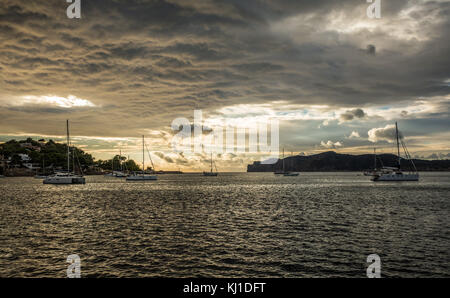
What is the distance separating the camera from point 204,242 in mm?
29047

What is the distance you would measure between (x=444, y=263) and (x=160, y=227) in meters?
27.6

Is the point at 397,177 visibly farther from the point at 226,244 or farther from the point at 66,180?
the point at 66,180

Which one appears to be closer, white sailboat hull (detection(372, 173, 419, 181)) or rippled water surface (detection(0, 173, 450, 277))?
rippled water surface (detection(0, 173, 450, 277))

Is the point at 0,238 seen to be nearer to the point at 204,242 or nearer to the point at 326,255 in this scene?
the point at 204,242

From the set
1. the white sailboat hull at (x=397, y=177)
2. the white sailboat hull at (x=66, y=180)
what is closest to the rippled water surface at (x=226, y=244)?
the white sailboat hull at (x=66, y=180)

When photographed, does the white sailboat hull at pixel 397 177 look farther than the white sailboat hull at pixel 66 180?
Yes

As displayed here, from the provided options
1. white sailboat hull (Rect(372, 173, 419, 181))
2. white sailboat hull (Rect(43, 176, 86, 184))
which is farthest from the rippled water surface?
white sailboat hull (Rect(372, 173, 419, 181))

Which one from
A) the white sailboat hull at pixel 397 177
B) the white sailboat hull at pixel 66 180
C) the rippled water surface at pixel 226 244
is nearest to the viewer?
the rippled water surface at pixel 226 244

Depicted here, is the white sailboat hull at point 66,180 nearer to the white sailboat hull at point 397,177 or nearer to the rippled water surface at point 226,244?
the rippled water surface at point 226,244

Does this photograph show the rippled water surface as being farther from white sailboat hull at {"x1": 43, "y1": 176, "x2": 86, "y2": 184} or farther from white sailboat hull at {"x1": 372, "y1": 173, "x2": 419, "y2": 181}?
white sailboat hull at {"x1": 372, "y1": 173, "x2": 419, "y2": 181}

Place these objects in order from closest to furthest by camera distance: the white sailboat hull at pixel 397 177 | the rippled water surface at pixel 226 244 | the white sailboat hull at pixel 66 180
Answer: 1. the rippled water surface at pixel 226 244
2. the white sailboat hull at pixel 66 180
3. the white sailboat hull at pixel 397 177
